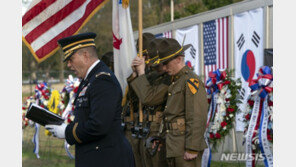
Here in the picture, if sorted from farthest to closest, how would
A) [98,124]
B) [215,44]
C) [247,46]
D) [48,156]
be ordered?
[48,156] < [215,44] < [247,46] < [98,124]

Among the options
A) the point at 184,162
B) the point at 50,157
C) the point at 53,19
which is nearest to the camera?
the point at 184,162

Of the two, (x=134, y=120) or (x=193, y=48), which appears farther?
(x=193, y=48)

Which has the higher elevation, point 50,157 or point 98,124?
point 98,124

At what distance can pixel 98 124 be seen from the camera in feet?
11.8

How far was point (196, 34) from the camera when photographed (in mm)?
11141

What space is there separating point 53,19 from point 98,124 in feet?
8.31

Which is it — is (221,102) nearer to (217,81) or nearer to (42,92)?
(217,81)

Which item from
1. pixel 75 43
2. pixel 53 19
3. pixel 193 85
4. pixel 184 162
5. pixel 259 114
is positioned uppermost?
pixel 53 19

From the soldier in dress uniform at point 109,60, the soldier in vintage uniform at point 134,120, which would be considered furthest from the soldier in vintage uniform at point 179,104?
the soldier in dress uniform at point 109,60

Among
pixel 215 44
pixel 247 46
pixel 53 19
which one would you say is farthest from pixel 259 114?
pixel 215 44

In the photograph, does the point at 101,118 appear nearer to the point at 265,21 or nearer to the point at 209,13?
the point at 265,21

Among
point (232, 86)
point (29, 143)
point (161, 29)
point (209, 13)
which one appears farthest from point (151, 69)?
point (29, 143)

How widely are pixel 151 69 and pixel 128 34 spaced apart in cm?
59

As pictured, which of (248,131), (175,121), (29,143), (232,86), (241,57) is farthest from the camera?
(29,143)
